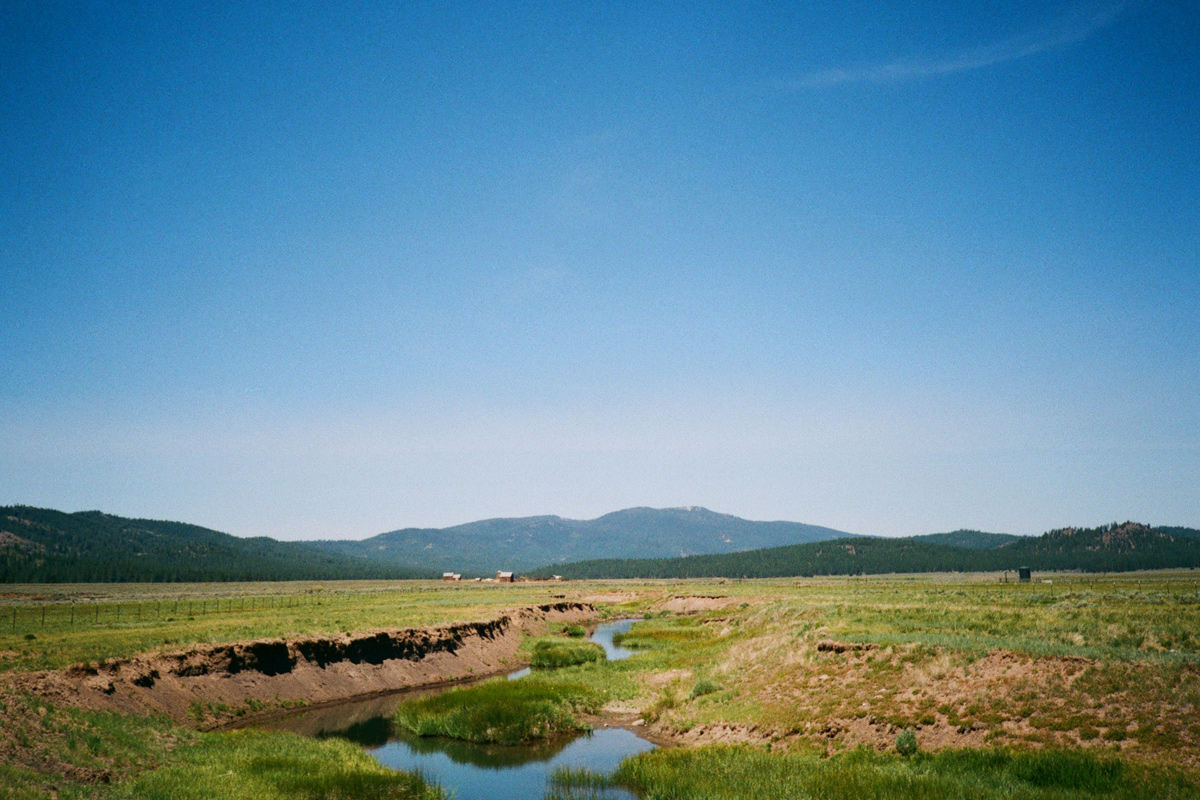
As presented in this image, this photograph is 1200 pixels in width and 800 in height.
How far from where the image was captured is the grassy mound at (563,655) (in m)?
49.8

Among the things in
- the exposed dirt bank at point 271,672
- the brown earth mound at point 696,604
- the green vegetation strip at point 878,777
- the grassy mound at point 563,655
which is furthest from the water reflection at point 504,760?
the brown earth mound at point 696,604

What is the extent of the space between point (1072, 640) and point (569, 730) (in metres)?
23.2

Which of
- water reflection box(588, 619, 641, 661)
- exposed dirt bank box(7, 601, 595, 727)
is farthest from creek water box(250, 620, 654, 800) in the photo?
water reflection box(588, 619, 641, 661)

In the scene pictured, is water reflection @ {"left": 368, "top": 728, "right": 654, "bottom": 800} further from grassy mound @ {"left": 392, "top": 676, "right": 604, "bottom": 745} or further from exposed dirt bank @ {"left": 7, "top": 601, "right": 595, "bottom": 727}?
exposed dirt bank @ {"left": 7, "top": 601, "right": 595, "bottom": 727}

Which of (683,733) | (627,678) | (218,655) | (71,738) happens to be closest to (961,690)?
(683,733)

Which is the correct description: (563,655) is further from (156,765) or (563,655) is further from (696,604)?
(696,604)

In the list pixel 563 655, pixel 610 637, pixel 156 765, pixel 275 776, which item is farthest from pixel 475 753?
pixel 610 637

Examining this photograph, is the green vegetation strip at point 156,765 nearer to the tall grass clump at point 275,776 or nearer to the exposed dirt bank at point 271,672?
the tall grass clump at point 275,776

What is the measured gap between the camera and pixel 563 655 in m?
50.3

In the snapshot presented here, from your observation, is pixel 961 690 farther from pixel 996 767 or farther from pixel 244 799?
pixel 244 799

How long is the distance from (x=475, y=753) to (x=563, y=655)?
851 inches

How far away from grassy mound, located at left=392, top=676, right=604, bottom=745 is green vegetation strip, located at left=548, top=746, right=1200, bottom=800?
732 centimetres

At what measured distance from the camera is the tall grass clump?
20.8 meters

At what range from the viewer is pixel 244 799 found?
20.2 meters
